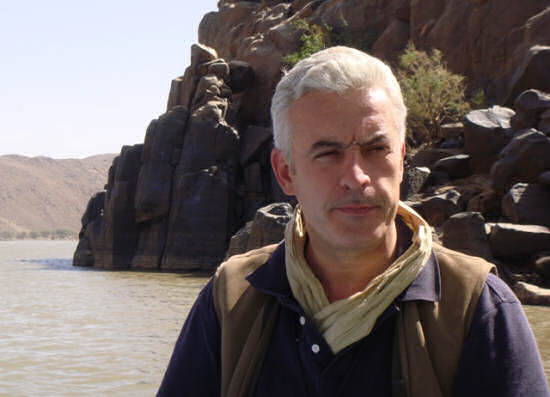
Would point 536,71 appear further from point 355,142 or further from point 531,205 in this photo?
point 355,142

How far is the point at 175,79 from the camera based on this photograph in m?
36.4

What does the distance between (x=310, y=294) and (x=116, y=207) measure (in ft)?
111

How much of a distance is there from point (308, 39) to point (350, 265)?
3538 cm

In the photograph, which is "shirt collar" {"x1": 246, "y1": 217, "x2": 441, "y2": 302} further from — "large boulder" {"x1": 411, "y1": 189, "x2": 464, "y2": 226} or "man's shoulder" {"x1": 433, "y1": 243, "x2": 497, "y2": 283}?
"large boulder" {"x1": 411, "y1": 189, "x2": 464, "y2": 226}

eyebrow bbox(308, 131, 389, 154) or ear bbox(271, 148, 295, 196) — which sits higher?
eyebrow bbox(308, 131, 389, 154)

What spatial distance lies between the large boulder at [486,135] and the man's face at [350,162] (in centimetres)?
1971

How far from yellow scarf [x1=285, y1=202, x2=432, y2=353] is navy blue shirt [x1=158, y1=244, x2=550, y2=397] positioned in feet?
0.07

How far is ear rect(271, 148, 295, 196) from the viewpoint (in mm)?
2170

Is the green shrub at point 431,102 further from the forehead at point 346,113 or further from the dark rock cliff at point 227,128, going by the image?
the forehead at point 346,113

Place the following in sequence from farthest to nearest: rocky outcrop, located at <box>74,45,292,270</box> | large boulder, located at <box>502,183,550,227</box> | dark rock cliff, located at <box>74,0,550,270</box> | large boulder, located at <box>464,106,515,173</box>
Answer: rocky outcrop, located at <box>74,45,292,270</box> → dark rock cliff, located at <box>74,0,550,270</box> → large boulder, located at <box>464,106,515,173</box> → large boulder, located at <box>502,183,550,227</box>

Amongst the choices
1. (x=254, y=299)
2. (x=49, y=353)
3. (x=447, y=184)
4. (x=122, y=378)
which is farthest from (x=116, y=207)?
(x=254, y=299)

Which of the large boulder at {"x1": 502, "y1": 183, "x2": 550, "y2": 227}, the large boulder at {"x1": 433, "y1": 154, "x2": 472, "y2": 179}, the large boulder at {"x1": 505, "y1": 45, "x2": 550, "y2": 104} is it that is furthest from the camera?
the large boulder at {"x1": 433, "y1": 154, "x2": 472, "y2": 179}

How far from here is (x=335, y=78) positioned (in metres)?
1.95

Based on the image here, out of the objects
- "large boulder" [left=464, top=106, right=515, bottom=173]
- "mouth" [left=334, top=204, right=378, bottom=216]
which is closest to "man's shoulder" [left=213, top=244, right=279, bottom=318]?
"mouth" [left=334, top=204, right=378, bottom=216]
